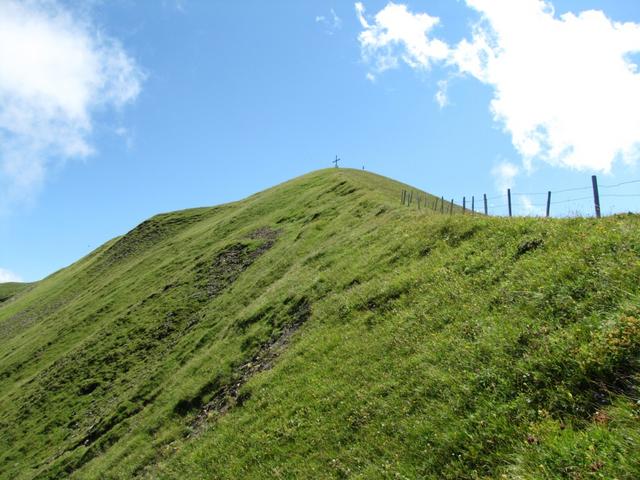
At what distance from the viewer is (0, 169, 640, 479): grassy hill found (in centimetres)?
846

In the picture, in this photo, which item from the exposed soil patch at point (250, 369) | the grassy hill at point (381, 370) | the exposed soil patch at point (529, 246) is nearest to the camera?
the grassy hill at point (381, 370)

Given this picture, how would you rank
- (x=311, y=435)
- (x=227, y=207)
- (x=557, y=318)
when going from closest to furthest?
(x=557, y=318) < (x=311, y=435) < (x=227, y=207)

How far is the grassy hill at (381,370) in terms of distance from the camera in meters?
8.46

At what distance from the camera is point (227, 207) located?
95500 mm

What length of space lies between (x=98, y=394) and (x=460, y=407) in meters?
37.8

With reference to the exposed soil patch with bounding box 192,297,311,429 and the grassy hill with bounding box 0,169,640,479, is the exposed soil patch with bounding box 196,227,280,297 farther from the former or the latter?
the exposed soil patch with bounding box 192,297,311,429

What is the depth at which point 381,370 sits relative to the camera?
46.7ft

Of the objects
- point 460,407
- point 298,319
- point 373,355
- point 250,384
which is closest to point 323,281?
point 298,319

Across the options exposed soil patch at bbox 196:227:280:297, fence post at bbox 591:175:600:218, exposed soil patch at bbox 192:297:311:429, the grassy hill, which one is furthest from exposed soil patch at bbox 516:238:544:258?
exposed soil patch at bbox 196:227:280:297

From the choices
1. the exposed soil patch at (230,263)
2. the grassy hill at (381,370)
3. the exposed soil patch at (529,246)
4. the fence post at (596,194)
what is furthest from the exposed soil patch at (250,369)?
the exposed soil patch at (230,263)

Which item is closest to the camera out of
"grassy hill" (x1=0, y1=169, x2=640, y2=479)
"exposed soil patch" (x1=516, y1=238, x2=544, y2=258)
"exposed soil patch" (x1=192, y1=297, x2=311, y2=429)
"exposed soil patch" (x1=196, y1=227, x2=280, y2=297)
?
"grassy hill" (x1=0, y1=169, x2=640, y2=479)

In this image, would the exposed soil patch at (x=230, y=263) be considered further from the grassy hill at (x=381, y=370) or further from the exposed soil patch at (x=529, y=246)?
the exposed soil patch at (x=529, y=246)

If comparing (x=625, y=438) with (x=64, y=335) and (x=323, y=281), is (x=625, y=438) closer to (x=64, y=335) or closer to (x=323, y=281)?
(x=323, y=281)

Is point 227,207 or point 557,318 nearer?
point 557,318
